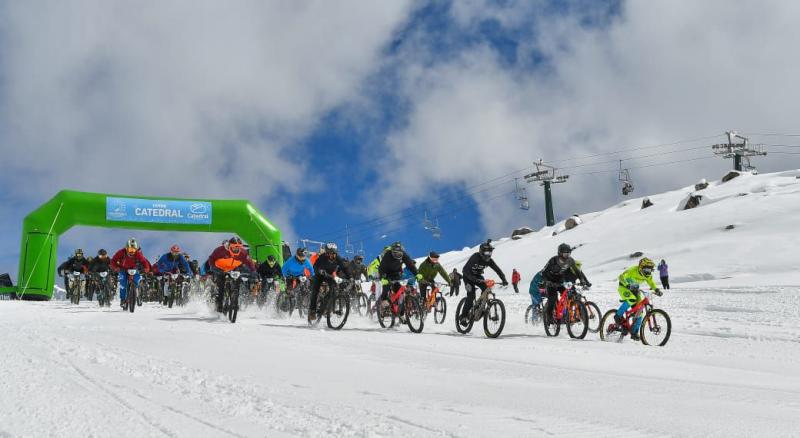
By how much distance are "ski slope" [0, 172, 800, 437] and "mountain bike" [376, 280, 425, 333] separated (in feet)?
1.19

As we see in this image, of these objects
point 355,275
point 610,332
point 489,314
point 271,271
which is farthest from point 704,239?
point 489,314

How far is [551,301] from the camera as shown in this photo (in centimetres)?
1314

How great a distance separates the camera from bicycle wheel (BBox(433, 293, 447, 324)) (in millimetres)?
16625

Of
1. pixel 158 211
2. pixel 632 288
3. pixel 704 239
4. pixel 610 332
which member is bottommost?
pixel 610 332

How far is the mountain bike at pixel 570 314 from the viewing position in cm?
1271

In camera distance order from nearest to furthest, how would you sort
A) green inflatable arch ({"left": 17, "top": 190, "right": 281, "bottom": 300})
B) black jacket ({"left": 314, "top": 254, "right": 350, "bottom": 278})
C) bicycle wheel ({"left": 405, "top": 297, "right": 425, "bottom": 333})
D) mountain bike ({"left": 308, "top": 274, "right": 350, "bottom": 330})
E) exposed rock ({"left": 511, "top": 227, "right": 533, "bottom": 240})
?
bicycle wheel ({"left": 405, "top": 297, "right": 425, "bottom": 333}) < mountain bike ({"left": 308, "top": 274, "right": 350, "bottom": 330}) < black jacket ({"left": 314, "top": 254, "right": 350, "bottom": 278}) < green inflatable arch ({"left": 17, "top": 190, "right": 281, "bottom": 300}) < exposed rock ({"left": 511, "top": 227, "right": 533, "bottom": 240})

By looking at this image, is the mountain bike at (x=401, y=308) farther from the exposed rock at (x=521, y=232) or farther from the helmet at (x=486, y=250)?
the exposed rock at (x=521, y=232)

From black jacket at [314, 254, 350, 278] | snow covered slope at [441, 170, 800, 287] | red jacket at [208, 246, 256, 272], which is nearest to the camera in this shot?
black jacket at [314, 254, 350, 278]

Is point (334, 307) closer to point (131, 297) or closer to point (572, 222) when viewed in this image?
point (131, 297)

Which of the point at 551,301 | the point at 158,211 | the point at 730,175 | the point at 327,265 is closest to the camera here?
the point at 551,301

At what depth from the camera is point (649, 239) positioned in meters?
51.4

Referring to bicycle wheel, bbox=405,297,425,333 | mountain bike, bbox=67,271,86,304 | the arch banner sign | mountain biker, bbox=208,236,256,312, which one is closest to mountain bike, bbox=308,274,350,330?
bicycle wheel, bbox=405,297,425,333

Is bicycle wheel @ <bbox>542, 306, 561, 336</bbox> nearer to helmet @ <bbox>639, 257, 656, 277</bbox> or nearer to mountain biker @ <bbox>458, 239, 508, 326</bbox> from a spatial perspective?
mountain biker @ <bbox>458, 239, 508, 326</bbox>

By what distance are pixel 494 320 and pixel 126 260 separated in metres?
9.96
